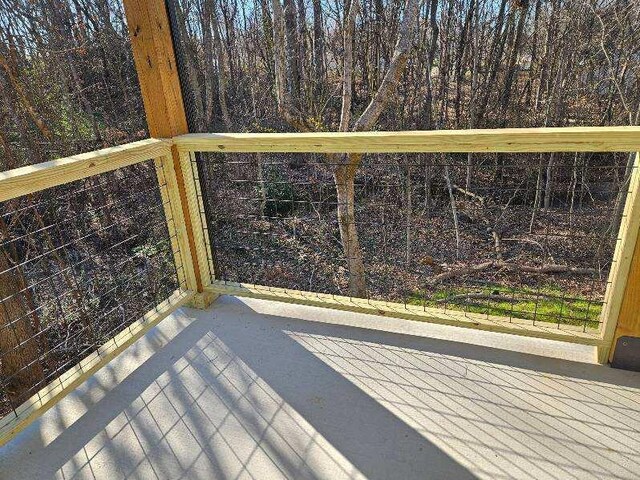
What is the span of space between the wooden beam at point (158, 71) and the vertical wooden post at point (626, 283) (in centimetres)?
187

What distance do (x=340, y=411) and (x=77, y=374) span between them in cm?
107

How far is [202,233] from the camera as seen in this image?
229cm

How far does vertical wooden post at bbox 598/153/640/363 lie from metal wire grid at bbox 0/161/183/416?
2.00 m

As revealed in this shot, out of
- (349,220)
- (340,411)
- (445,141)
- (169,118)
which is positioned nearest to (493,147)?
(445,141)

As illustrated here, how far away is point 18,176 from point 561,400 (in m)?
2.06

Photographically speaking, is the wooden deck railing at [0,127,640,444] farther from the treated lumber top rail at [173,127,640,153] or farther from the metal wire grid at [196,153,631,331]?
the metal wire grid at [196,153,631,331]

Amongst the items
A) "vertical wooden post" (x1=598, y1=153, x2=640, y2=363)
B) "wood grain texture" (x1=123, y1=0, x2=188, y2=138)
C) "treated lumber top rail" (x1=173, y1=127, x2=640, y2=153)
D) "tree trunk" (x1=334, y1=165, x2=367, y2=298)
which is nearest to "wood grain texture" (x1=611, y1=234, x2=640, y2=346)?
"vertical wooden post" (x1=598, y1=153, x2=640, y2=363)

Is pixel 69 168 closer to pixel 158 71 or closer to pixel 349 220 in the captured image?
pixel 158 71

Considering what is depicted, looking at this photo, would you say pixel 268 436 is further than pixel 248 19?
No

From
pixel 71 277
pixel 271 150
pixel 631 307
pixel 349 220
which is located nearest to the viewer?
pixel 631 307

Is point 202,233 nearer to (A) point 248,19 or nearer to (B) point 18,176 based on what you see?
(B) point 18,176

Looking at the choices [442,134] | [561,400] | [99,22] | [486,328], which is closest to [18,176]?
[442,134]

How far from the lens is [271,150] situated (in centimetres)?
190

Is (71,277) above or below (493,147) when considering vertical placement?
below
